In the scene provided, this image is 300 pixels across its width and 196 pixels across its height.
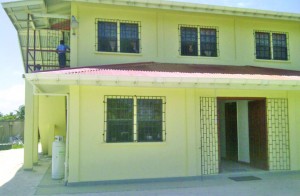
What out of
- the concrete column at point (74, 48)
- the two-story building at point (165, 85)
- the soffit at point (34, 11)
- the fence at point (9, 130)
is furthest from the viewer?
the fence at point (9, 130)

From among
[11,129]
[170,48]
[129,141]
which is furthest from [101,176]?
[11,129]

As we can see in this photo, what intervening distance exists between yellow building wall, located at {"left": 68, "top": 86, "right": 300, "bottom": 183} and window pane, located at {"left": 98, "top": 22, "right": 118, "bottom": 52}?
6.98 ft

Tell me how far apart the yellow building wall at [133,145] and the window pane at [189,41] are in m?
2.09

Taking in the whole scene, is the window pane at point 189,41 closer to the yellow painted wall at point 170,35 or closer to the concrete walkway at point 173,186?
the yellow painted wall at point 170,35

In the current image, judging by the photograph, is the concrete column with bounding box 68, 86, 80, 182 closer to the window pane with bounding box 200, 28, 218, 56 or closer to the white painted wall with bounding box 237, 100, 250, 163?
the window pane with bounding box 200, 28, 218, 56

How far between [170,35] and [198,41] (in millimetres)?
1185

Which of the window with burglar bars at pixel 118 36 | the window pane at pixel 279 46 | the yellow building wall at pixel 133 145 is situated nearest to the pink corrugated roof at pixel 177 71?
the yellow building wall at pixel 133 145

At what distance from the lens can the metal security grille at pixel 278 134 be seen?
1129 cm

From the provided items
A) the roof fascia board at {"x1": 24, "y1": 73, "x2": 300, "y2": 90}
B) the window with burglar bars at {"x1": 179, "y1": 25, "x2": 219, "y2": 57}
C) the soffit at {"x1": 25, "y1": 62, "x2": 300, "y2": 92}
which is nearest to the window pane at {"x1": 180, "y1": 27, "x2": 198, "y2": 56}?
the window with burglar bars at {"x1": 179, "y1": 25, "x2": 219, "y2": 57}

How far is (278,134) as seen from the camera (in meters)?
11.4

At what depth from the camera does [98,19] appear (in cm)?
1119

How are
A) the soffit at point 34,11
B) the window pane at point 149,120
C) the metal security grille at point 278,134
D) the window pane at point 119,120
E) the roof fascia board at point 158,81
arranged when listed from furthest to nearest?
the metal security grille at point 278,134 < the soffit at point 34,11 < the window pane at point 149,120 < the window pane at point 119,120 < the roof fascia board at point 158,81

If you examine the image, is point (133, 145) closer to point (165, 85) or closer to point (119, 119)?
point (119, 119)

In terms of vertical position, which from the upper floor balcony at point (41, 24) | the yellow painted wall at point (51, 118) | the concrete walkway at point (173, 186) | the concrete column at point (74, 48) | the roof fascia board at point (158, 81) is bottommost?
the concrete walkway at point (173, 186)
